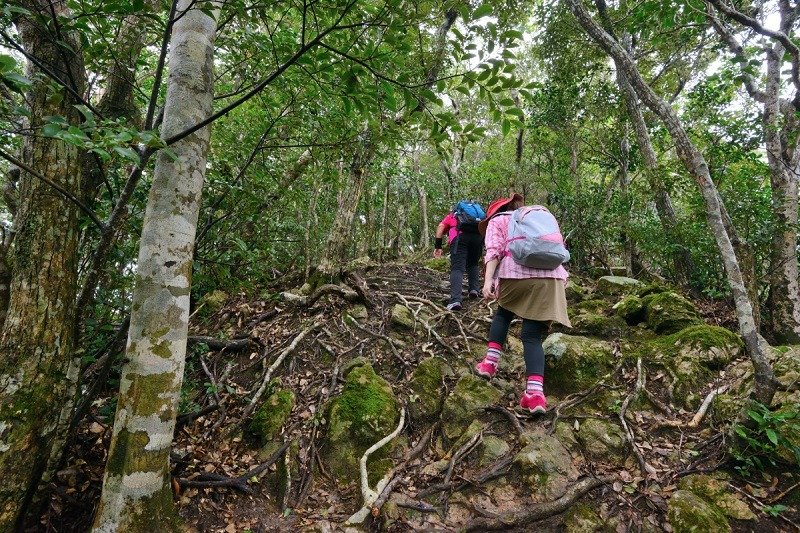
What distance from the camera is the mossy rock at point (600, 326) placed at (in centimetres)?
564

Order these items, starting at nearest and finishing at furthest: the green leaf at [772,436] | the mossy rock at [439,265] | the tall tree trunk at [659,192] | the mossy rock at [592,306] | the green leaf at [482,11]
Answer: the green leaf at [482,11] → the green leaf at [772,436] → the mossy rock at [592,306] → the tall tree trunk at [659,192] → the mossy rock at [439,265]

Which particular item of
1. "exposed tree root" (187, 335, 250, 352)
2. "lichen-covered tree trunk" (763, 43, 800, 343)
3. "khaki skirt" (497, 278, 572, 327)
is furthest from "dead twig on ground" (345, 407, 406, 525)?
"lichen-covered tree trunk" (763, 43, 800, 343)

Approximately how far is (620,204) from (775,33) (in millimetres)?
5532

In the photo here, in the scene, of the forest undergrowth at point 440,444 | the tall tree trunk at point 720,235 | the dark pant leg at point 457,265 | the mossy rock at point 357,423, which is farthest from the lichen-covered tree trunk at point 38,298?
the tall tree trunk at point 720,235

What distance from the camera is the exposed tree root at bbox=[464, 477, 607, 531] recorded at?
3.00m

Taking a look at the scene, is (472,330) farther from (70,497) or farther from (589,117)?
(589,117)

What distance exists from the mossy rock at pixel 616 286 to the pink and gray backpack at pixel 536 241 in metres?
4.01

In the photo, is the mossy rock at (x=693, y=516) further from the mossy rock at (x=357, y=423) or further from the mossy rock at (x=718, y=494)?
the mossy rock at (x=357, y=423)

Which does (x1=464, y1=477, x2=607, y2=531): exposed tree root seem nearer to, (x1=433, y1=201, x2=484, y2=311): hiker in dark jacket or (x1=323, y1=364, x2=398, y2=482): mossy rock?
(x1=323, y1=364, x2=398, y2=482): mossy rock

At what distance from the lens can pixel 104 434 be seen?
369 centimetres

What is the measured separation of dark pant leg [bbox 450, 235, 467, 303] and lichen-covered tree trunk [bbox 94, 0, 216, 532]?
189 inches

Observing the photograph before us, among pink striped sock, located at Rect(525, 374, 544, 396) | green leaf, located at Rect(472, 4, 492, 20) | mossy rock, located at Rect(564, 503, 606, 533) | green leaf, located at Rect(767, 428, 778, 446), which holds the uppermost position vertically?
green leaf, located at Rect(472, 4, 492, 20)

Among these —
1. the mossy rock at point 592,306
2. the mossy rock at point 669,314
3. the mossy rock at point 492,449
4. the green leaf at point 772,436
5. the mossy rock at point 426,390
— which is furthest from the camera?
the mossy rock at point 592,306

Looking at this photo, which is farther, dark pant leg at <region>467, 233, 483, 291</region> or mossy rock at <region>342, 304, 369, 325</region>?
dark pant leg at <region>467, 233, 483, 291</region>
